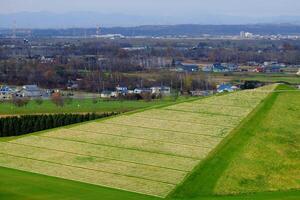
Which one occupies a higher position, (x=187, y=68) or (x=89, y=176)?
(x=89, y=176)

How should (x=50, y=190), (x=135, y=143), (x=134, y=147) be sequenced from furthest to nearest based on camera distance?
(x=135, y=143)
(x=134, y=147)
(x=50, y=190)

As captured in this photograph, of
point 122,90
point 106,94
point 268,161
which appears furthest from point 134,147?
point 122,90

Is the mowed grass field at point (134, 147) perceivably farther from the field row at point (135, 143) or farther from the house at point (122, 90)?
the house at point (122, 90)

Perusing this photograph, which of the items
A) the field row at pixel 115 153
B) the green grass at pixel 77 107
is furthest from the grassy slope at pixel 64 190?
the green grass at pixel 77 107

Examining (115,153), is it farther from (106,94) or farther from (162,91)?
(162,91)

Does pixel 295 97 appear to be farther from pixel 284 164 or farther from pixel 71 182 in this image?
pixel 71 182
